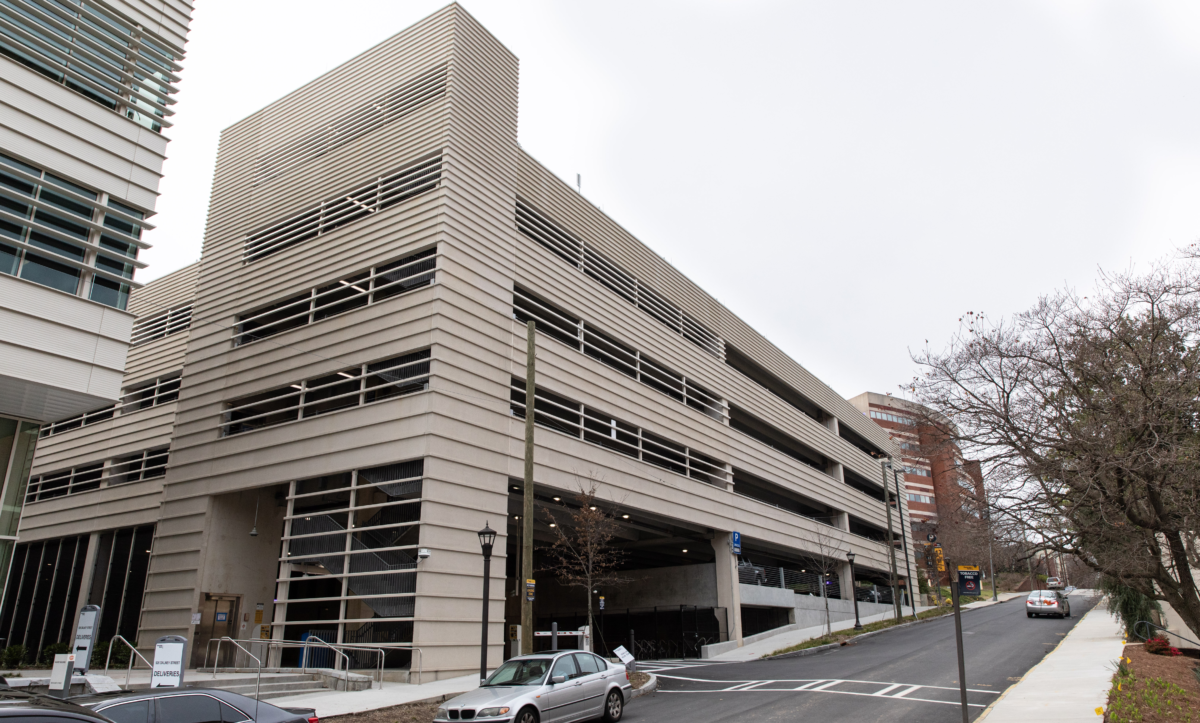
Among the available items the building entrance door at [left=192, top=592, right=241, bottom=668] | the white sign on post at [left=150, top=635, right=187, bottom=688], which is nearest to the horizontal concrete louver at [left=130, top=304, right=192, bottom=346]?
the building entrance door at [left=192, top=592, right=241, bottom=668]

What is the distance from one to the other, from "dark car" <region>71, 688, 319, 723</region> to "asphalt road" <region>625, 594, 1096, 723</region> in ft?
25.3

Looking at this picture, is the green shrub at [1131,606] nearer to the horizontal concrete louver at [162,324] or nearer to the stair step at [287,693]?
the stair step at [287,693]

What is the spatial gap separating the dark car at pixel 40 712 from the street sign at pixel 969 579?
10.0 metres

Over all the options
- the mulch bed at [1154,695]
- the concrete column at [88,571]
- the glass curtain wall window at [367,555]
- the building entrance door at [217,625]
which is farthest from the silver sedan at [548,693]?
the concrete column at [88,571]

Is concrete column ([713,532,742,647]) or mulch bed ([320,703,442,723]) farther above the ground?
concrete column ([713,532,742,647])

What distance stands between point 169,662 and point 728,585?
24930 mm

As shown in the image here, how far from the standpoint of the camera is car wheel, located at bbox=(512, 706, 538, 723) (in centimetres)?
1173

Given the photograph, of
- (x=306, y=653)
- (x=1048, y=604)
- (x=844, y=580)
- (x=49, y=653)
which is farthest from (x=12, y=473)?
(x=844, y=580)

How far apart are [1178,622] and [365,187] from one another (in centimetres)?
3051

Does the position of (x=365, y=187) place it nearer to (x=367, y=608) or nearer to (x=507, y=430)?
(x=507, y=430)

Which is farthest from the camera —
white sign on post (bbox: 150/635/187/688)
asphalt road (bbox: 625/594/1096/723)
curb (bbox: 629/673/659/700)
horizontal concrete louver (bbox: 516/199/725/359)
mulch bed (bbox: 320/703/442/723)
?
horizontal concrete louver (bbox: 516/199/725/359)

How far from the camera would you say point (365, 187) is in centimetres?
2542

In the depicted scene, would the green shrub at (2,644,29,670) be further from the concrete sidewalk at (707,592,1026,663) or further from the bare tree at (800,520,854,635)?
the bare tree at (800,520,854,635)

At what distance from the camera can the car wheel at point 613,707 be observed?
13906mm
